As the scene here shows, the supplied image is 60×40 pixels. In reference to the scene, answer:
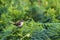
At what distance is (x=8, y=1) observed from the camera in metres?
2.25

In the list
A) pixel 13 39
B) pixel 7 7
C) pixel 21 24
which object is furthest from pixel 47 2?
pixel 13 39

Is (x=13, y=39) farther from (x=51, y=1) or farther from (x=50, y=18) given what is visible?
(x=51, y=1)

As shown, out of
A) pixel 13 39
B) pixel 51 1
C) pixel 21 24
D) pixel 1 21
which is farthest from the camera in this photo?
pixel 51 1

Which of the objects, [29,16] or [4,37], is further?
[29,16]

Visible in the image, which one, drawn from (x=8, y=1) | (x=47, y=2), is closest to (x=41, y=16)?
(x=47, y=2)

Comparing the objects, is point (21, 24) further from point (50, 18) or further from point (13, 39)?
point (50, 18)

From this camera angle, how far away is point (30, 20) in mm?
1952

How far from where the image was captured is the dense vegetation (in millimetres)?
1688

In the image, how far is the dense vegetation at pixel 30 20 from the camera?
66.4 inches

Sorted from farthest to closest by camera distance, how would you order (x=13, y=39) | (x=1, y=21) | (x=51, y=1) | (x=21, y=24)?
(x=51, y=1)
(x=1, y=21)
(x=21, y=24)
(x=13, y=39)

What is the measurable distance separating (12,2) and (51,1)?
1.31 feet

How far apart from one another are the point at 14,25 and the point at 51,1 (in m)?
0.57

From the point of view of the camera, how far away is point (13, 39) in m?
1.68

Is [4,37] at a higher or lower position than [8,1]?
lower
